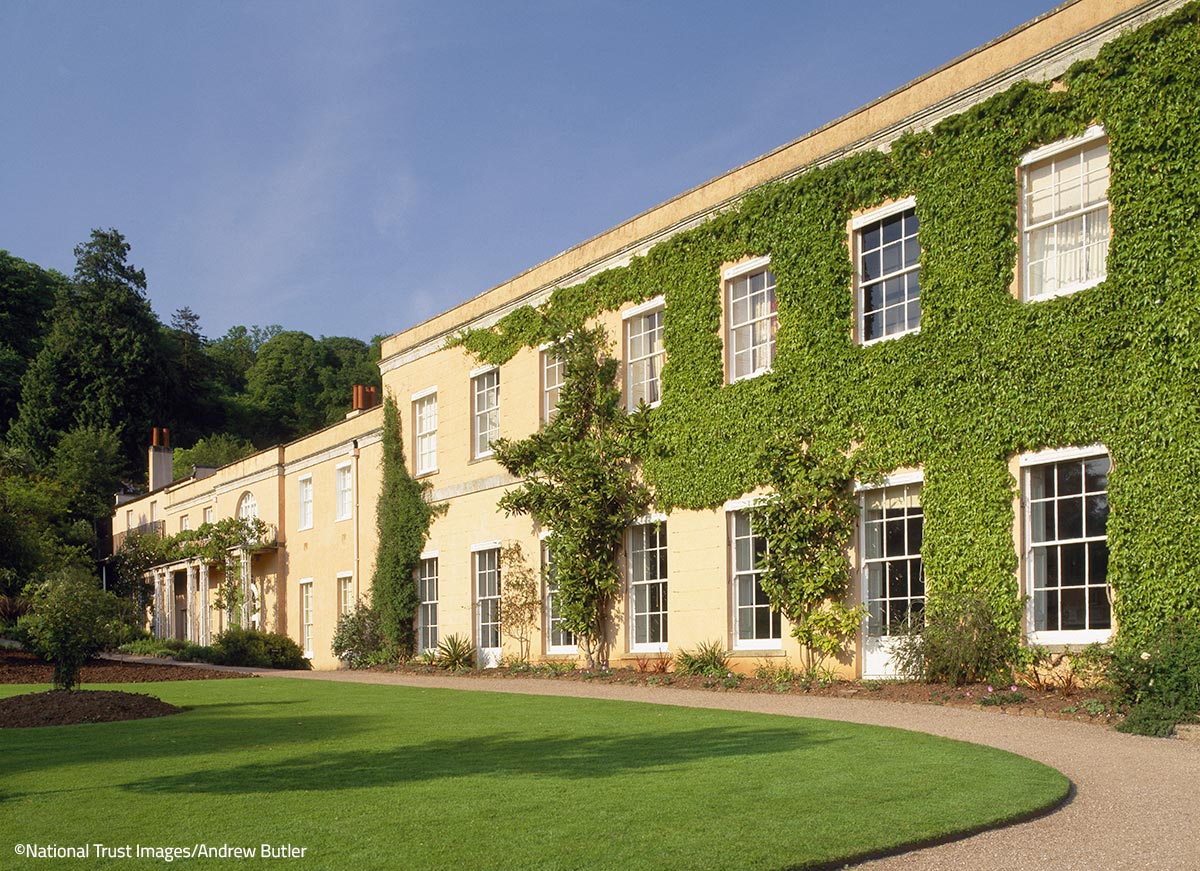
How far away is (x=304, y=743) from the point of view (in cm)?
1009

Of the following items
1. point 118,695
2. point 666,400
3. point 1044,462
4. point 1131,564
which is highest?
point 666,400

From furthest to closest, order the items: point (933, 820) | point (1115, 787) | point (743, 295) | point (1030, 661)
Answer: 1. point (743, 295)
2. point (1030, 661)
3. point (1115, 787)
4. point (933, 820)

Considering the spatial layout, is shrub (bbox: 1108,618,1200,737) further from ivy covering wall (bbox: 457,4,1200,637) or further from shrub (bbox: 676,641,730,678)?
shrub (bbox: 676,641,730,678)

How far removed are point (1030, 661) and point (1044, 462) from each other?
224 cm

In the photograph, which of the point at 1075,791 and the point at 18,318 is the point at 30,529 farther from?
the point at 18,318

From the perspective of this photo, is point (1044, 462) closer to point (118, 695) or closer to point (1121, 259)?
point (1121, 259)

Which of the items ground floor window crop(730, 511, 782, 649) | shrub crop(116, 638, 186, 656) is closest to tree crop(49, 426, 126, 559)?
shrub crop(116, 638, 186, 656)

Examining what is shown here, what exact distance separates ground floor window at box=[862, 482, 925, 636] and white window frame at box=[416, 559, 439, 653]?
38.4 ft

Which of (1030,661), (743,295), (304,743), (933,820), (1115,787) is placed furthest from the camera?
(743,295)

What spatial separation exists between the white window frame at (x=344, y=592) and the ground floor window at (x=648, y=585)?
11.4m

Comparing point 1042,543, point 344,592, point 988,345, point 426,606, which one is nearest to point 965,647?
point 1042,543

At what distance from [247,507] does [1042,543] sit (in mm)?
27531

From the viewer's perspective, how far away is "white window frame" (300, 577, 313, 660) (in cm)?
3192

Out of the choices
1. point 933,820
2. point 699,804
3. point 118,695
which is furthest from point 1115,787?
point 118,695
